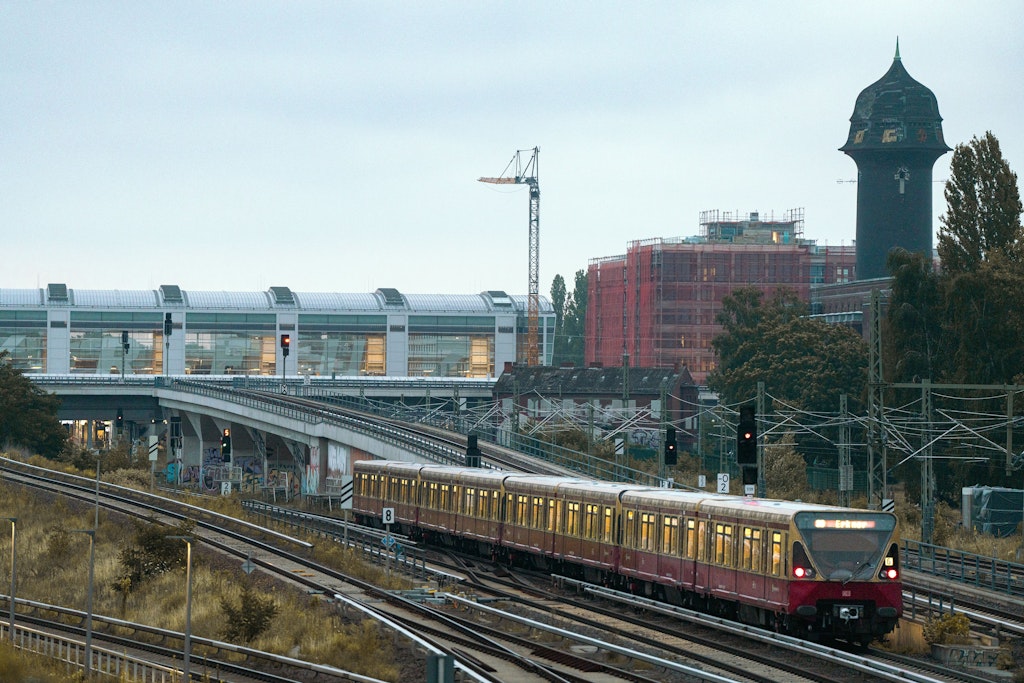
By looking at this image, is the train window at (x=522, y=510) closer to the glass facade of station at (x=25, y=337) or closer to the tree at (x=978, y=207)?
the tree at (x=978, y=207)

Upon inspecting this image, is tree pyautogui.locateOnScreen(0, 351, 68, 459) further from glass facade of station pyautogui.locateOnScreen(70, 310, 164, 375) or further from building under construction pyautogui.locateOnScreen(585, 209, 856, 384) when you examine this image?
building under construction pyautogui.locateOnScreen(585, 209, 856, 384)

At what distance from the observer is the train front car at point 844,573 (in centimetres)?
3231

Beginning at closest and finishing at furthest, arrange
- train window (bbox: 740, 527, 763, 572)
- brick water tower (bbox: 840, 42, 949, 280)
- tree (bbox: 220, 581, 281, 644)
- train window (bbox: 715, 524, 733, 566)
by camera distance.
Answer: train window (bbox: 740, 527, 763, 572), train window (bbox: 715, 524, 733, 566), tree (bbox: 220, 581, 281, 644), brick water tower (bbox: 840, 42, 949, 280)

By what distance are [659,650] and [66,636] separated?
17.5 m

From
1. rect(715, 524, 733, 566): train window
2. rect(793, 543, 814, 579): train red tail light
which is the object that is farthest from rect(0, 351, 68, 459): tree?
rect(793, 543, 814, 579): train red tail light

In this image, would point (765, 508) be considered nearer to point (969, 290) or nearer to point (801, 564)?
point (801, 564)

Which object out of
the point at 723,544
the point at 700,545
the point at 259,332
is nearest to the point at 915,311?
the point at 700,545

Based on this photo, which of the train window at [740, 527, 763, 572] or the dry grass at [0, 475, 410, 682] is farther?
Answer: the dry grass at [0, 475, 410, 682]

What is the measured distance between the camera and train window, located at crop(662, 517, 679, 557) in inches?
1526

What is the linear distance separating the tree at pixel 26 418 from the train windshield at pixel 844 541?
84.0 m

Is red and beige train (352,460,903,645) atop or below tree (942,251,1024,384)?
below

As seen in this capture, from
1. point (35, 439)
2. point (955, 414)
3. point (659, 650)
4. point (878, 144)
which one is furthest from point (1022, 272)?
point (878, 144)

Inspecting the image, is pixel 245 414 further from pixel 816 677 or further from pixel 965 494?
pixel 816 677

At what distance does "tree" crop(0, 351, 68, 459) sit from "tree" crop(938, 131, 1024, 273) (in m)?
60.7
